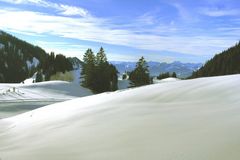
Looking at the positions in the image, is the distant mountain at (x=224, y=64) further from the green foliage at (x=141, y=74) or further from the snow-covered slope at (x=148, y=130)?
the snow-covered slope at (x=148, y=130)

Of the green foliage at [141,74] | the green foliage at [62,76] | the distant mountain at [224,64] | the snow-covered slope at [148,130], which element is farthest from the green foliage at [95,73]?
the snow-covered slope at [148,130]

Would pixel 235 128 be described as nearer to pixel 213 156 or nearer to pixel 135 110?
pixel 213 156

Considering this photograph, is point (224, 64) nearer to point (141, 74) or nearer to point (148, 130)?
point (141, 74)

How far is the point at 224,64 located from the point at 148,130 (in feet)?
399

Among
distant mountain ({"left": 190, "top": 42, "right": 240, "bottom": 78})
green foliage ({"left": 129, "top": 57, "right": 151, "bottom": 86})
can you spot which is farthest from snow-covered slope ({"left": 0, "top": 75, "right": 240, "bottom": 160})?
distant mountain ({"left": 190, "top": 42, "right": 240, "bottom": 78})

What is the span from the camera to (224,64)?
12456cm

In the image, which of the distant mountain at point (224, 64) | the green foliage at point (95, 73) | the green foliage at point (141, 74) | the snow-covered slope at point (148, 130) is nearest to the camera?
the snow-covered slope at point (148, 130)

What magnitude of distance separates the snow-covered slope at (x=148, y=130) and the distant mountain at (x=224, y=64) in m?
111

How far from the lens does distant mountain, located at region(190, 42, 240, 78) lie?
120750 mm

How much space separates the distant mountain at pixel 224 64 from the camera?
396ft

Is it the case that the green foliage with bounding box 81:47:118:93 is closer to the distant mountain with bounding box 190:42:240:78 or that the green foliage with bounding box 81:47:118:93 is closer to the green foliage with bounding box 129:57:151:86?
the green foliage with bounding box 129:57:151:86

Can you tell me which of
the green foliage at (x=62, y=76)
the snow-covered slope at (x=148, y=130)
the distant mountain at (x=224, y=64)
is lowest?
the snow-covered slope at (x=148, y=130)

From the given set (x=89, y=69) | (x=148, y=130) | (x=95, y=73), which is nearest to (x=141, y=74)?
(x=95, y=73)

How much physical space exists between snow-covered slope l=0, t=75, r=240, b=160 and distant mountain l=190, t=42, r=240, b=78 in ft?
363
